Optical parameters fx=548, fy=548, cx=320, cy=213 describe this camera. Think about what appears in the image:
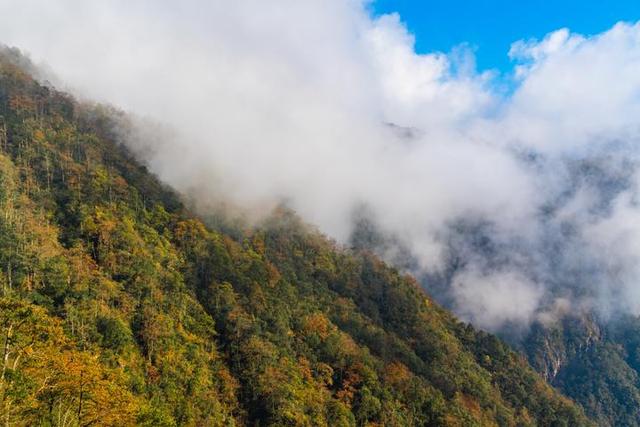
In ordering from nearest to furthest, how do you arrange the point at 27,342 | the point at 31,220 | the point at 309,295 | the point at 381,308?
the point at 27,342, the point at 31,220, the point at 309,295, the point at 381,308

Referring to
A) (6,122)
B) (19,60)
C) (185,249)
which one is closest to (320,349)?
(185,249)

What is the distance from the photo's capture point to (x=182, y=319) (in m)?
99.7

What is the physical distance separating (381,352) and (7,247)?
95109mm

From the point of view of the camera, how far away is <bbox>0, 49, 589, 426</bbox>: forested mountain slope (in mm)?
43000

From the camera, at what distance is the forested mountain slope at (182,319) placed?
43.0 meters

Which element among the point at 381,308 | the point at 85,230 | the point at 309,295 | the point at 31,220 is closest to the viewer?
the point at 31,220

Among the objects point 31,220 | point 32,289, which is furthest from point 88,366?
point 31,220

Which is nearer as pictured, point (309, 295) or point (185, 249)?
point (185, 249)

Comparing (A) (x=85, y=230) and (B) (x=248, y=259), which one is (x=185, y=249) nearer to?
(B) (x=248, y=259)

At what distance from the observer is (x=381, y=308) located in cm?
17512

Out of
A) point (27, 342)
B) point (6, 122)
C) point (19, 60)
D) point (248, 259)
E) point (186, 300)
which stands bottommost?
point (27, 342)

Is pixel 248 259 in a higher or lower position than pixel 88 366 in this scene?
higher

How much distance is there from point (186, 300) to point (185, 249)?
23.0 m

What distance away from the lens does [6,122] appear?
12681 centimetres
